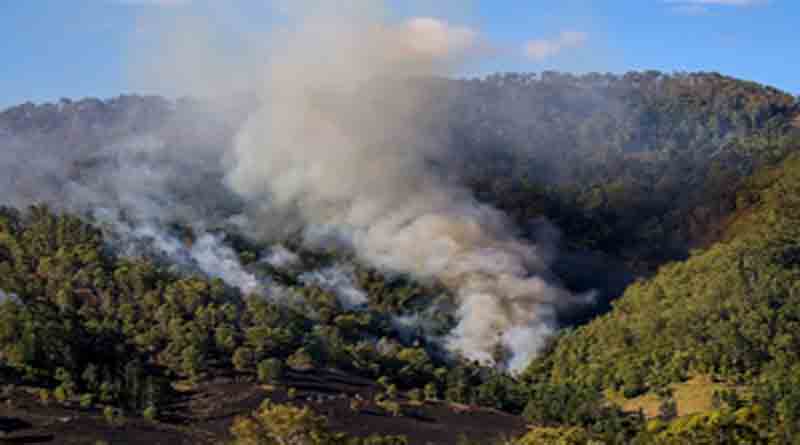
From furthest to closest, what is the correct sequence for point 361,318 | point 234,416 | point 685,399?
1. point 361,318
2. point 685,399
3. point 234,416

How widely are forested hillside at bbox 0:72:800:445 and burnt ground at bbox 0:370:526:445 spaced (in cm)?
29

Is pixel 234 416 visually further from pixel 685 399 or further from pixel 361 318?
pixel 361 318

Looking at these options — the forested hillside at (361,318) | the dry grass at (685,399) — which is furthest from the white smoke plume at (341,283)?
the dry grass at (685,399)

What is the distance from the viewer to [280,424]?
4969cm

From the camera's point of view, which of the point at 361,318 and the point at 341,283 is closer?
the point at 361,318

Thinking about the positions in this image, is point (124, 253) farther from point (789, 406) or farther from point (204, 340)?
point (789, 406)

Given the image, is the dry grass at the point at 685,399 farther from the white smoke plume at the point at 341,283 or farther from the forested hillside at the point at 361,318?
the white smoke plume at the point at 341,283

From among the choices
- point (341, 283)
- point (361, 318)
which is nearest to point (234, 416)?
point (361, 318)

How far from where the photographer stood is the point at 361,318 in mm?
114125

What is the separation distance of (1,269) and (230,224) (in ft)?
136

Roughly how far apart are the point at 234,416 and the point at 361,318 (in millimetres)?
37661

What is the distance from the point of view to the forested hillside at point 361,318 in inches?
3103

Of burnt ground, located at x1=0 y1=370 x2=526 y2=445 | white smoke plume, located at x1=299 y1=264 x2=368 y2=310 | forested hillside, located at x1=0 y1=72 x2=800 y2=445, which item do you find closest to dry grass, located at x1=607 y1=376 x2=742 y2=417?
forested hillside, located at x1=0 y1=72 x2=800 y2=445

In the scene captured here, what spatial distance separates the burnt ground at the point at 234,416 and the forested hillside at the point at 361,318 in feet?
0.97
